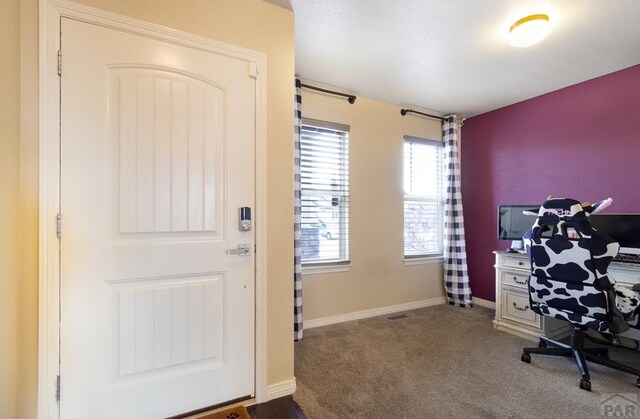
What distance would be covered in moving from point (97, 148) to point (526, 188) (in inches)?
150

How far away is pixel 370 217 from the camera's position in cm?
326

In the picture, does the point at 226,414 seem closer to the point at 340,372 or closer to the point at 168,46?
the point at 340,372

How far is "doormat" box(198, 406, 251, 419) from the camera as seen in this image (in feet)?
5.12

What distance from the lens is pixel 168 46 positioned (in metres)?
1.52

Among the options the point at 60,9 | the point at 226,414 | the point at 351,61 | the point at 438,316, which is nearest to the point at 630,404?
the point at 438,316

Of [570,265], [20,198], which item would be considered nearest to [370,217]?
[570,265]

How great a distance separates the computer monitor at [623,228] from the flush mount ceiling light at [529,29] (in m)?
1.61

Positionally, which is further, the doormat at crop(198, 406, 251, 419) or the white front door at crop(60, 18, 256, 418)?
the doormat at crop(198, 406, 251, 419)

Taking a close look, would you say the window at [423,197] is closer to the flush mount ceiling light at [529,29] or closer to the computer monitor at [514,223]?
the computer monitor at [514,223]

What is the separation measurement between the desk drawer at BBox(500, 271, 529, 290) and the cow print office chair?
54cm

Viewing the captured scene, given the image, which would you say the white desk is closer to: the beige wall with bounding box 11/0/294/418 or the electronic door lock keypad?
the electronic door lock keypad

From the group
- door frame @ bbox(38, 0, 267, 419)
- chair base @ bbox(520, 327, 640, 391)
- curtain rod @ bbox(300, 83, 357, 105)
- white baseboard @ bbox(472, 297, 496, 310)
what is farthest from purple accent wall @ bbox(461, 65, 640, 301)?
door frame @ bbox(38, 0, 267, 419)

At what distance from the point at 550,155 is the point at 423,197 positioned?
1326 millimetres

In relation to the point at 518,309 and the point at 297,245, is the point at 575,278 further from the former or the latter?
the point at 297,245
